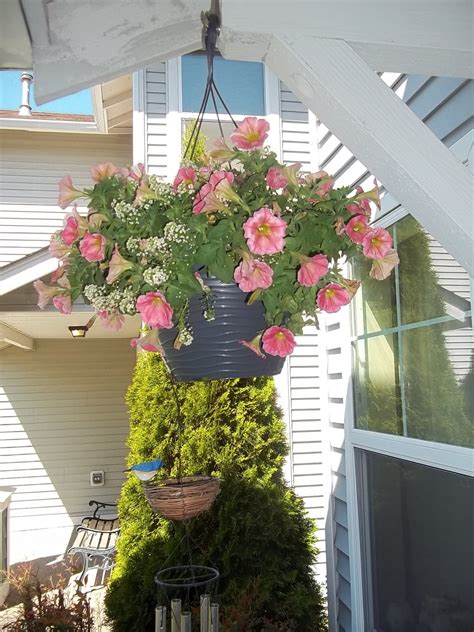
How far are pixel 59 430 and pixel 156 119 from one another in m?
4.24

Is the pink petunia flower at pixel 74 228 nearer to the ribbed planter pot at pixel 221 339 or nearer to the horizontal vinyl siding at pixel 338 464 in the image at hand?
the ribbed planter pot at pixel 221 339

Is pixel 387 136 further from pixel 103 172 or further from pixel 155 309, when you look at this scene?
pixel 103 172

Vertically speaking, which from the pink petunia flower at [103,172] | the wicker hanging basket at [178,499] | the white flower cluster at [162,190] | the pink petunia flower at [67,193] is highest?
the pink petunia flower at [103,172]

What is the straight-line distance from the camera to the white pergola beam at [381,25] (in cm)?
101

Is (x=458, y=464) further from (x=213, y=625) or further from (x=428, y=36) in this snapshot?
(x=428, y=36)

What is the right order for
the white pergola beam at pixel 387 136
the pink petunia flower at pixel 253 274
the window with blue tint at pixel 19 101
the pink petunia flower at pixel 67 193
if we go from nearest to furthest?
1. the white pergola beam at pixel 387 136
2. the pink petunia flower at pixel 253 274
3. the pink petunia flower at pixel 67 193
4. the window with blue tint at pixel 19 101

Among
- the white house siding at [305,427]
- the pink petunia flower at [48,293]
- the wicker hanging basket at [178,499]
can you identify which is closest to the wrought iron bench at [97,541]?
the white house siding at [305,427]

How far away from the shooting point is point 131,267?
43.9 inches

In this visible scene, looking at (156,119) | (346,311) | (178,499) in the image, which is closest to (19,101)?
(156,119)

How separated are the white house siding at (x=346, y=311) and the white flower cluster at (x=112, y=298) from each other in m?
1.16

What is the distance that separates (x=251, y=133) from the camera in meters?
1.12

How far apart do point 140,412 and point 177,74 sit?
251 centimetres

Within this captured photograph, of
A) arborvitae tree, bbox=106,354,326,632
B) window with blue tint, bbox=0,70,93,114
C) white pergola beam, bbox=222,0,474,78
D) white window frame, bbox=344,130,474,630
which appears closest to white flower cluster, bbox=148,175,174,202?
white pergola beam, bbox=222,0,474,78

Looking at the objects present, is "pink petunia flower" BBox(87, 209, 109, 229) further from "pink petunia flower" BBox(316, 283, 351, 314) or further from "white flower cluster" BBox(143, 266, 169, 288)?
"pink petunia flower" BBox(316, 283, 351, 314)
